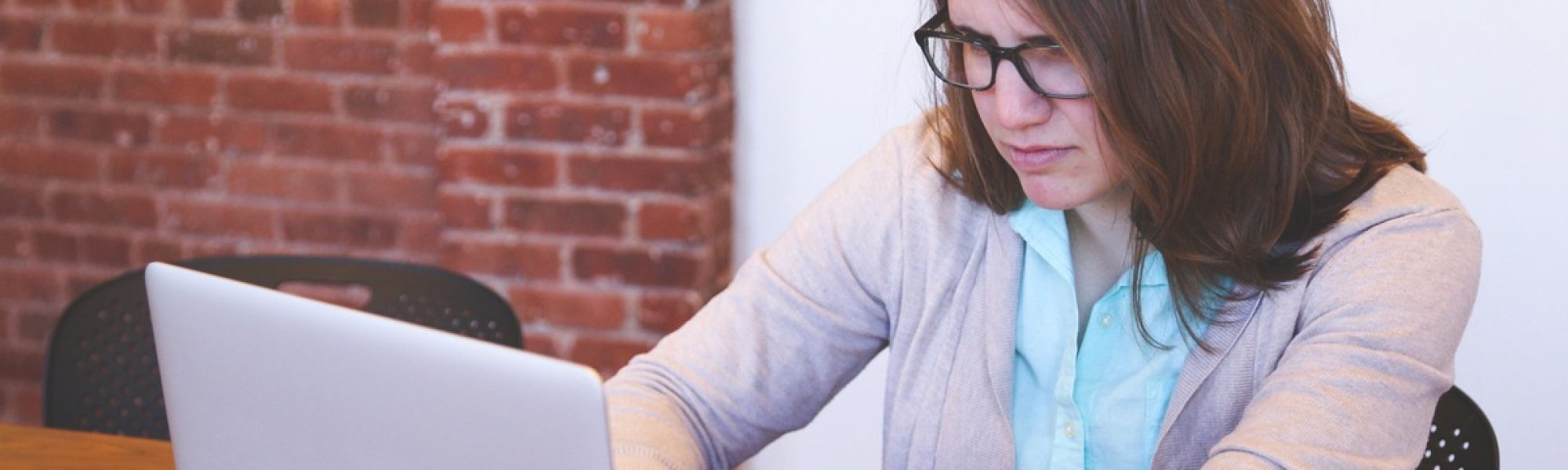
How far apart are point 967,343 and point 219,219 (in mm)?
1668

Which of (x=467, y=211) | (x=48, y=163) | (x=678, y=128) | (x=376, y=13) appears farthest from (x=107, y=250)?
(x=678, y=128)

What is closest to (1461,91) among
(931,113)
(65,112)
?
(931,113)

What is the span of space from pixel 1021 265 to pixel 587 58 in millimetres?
994

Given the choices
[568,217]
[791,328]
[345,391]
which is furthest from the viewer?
[568,217]

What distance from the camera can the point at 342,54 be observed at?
2.56m

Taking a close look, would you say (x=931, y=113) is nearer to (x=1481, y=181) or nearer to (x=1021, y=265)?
(x=1021, y=265)

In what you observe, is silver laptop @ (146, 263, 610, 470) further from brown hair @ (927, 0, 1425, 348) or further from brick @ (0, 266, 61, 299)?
brick @ (0, 266, 61, 299)

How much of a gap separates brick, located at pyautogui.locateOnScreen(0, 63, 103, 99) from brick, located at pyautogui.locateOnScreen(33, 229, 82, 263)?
25cm

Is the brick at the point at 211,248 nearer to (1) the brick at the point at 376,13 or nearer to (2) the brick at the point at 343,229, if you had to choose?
(2) the brick at the point at 343,229

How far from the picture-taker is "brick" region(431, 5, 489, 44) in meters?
2.31

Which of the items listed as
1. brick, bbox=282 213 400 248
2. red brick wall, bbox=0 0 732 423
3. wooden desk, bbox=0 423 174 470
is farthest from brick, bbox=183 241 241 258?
wooden desk, bbox=0 423 174 470

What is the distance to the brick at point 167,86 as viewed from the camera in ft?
8.63

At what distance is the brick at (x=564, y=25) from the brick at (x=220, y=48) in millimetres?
507

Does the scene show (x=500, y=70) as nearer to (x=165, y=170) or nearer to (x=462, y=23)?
(x=462, y=23)
